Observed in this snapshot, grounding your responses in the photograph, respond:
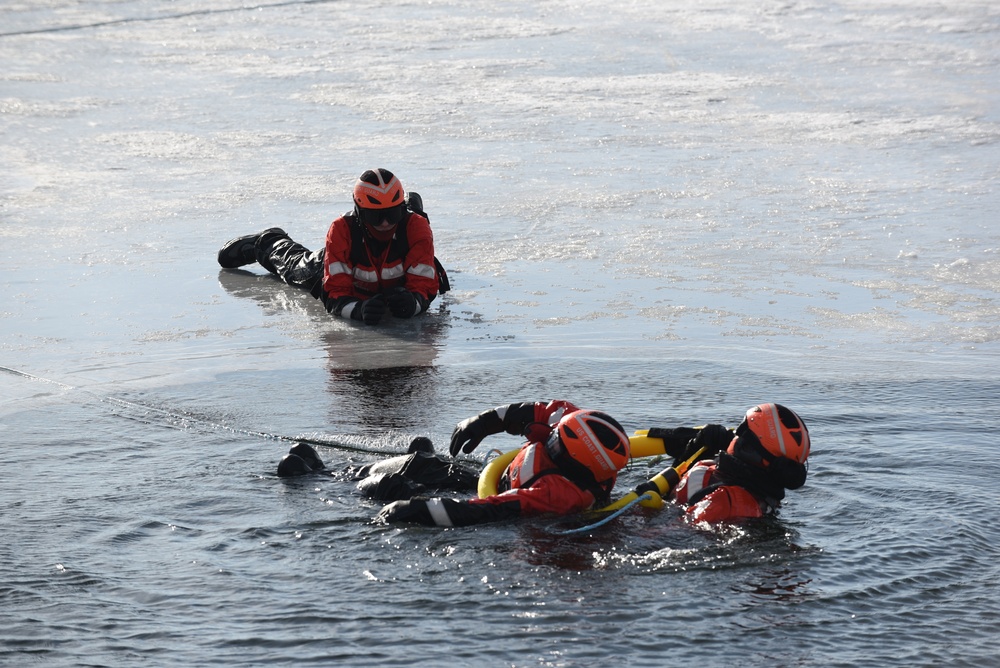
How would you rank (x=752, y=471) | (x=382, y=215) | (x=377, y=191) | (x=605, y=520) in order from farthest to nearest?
1. (x=382, y=215)
2. (x=377, y=191)
3. (x=752, y=471)
4. (x=605, y=520)

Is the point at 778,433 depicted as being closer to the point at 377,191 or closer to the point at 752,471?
the point at 752,471

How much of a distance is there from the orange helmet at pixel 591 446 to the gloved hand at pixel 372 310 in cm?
371

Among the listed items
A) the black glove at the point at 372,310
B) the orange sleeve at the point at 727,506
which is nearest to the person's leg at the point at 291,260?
the black glove at the point at 372,310

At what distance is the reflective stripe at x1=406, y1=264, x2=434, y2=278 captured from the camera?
9.89 metres

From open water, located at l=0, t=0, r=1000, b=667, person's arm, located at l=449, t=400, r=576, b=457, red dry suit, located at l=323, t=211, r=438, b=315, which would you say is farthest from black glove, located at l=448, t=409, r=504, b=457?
red dry suit, located at l=323, t=211, r=438, b=315

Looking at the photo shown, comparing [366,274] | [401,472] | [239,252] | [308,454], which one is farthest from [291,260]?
[401,472]

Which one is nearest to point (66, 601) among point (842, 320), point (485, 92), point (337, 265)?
point (337, 265)

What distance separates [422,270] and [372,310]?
508mm

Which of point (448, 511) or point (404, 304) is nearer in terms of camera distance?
point (448, 511)

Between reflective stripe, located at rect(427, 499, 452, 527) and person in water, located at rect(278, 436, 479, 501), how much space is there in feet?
1.41

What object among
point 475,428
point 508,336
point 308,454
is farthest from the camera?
point 508,336

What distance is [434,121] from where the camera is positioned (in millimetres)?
16156

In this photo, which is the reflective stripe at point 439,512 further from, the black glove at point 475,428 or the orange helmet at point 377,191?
the orange helmet at point 377,191

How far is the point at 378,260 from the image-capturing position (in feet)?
33.4
